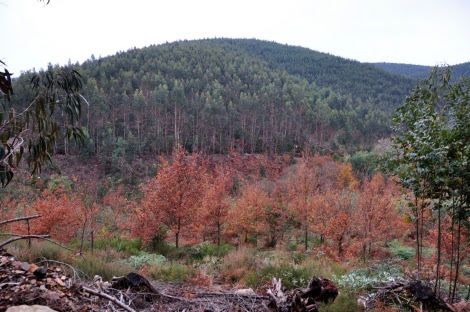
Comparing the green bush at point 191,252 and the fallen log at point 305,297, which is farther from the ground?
the fallen log at point 305,297

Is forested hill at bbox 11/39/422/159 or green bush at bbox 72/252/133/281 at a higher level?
forested hill at bbox 11/39/422/159

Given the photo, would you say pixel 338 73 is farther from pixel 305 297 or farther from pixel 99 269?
pixel 305 297

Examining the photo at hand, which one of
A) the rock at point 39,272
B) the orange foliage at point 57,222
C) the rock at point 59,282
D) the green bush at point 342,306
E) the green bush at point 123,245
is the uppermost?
the rock at point 39,272

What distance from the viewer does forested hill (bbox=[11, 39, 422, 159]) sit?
56688mm

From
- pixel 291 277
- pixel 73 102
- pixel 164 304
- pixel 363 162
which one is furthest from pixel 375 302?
pixel 363 162

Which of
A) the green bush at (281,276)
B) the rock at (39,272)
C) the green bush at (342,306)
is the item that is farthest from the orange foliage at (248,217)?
the rock at (39,272)

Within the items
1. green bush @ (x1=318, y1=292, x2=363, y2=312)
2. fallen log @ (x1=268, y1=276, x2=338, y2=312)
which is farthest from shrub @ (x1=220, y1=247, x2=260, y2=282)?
green bush @ (x1=318, y1=292, x2=363, y2=312)

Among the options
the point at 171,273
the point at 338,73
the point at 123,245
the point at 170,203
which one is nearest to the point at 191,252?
the point at 170,203

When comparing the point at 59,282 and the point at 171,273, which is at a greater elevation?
the point at 59,282

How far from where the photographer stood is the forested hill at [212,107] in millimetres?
56688

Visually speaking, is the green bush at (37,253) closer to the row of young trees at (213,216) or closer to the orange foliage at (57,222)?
the row of young trees at (213,216)

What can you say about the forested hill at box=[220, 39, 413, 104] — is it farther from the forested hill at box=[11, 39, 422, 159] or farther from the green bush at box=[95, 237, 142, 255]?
the green bush at box=[95, 237, 142, 255]

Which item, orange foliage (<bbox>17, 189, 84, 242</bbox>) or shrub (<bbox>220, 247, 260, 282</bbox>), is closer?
shrub (<bbox>220, 247, 260, 282</bbox>)

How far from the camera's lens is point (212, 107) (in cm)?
6725
